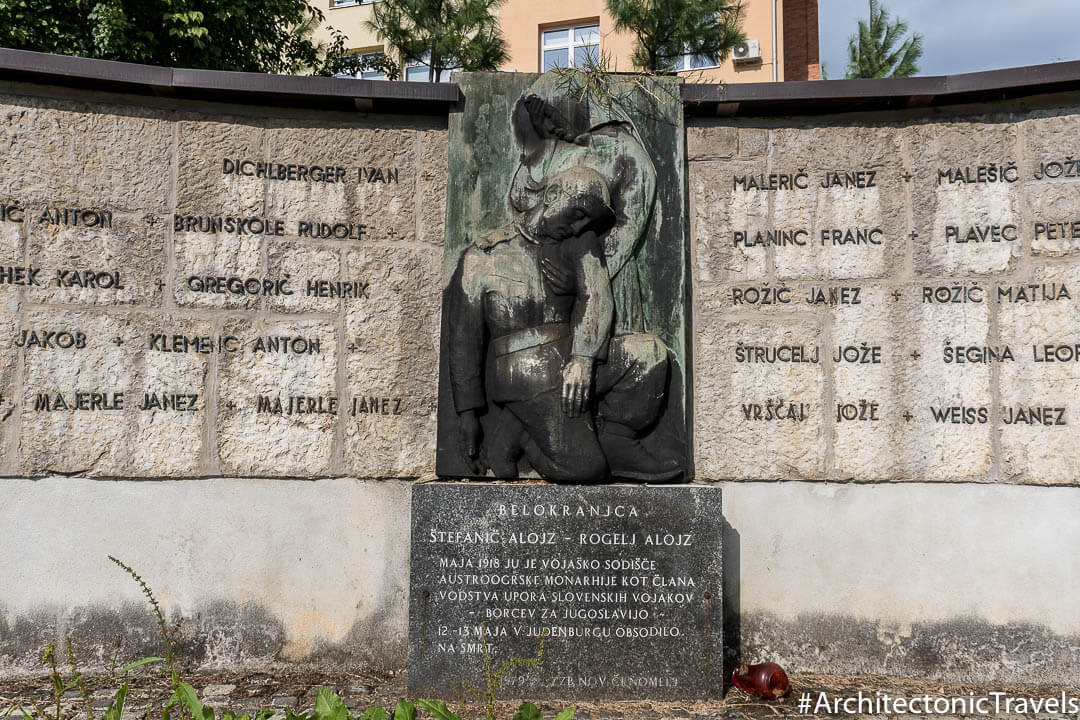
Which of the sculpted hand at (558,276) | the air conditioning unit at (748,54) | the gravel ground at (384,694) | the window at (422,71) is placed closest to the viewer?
the gravel ground at (384,694)

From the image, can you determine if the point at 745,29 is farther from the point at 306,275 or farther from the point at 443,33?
the point at 306,275

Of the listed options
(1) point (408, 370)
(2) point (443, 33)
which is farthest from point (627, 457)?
(2) point (443, 33)

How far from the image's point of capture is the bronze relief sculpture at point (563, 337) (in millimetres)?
3750

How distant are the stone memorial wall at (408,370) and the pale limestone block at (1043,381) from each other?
1 cm

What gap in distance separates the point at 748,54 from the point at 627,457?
35.1 ft

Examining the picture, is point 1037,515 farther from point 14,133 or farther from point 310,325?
point 14,133

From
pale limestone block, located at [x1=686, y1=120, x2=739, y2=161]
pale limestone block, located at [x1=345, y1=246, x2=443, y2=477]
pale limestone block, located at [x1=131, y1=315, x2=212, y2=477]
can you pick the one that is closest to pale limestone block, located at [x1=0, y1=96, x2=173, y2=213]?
pale limestone block, located at [x1=131, y1=315, x2=212, y2=477]

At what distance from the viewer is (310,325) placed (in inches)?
157

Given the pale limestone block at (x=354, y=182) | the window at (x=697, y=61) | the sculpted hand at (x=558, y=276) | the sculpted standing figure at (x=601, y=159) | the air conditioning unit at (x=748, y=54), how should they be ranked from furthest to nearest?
1. the air conditioning unit at (x=748, y=54)
2. the window at (x=697, y=61)
3. the pale limestone block at (x=354, y=182)
4. the sculpted standing figure at (x=601, y=159)
5. the sculpted hand at (x=558, y=276)

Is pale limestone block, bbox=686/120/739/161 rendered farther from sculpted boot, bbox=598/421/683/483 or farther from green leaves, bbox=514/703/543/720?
green leaves, bbox=514/703/543/720

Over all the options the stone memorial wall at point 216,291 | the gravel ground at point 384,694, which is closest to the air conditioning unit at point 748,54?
the stone memorial wall at point 216,291

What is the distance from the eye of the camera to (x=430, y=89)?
13.1 ft

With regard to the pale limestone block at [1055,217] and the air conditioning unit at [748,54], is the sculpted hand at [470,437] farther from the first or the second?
the air conditioning unit at [748,54]

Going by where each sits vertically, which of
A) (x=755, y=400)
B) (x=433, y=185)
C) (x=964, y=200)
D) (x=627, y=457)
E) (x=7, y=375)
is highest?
(x=433, y=185)
